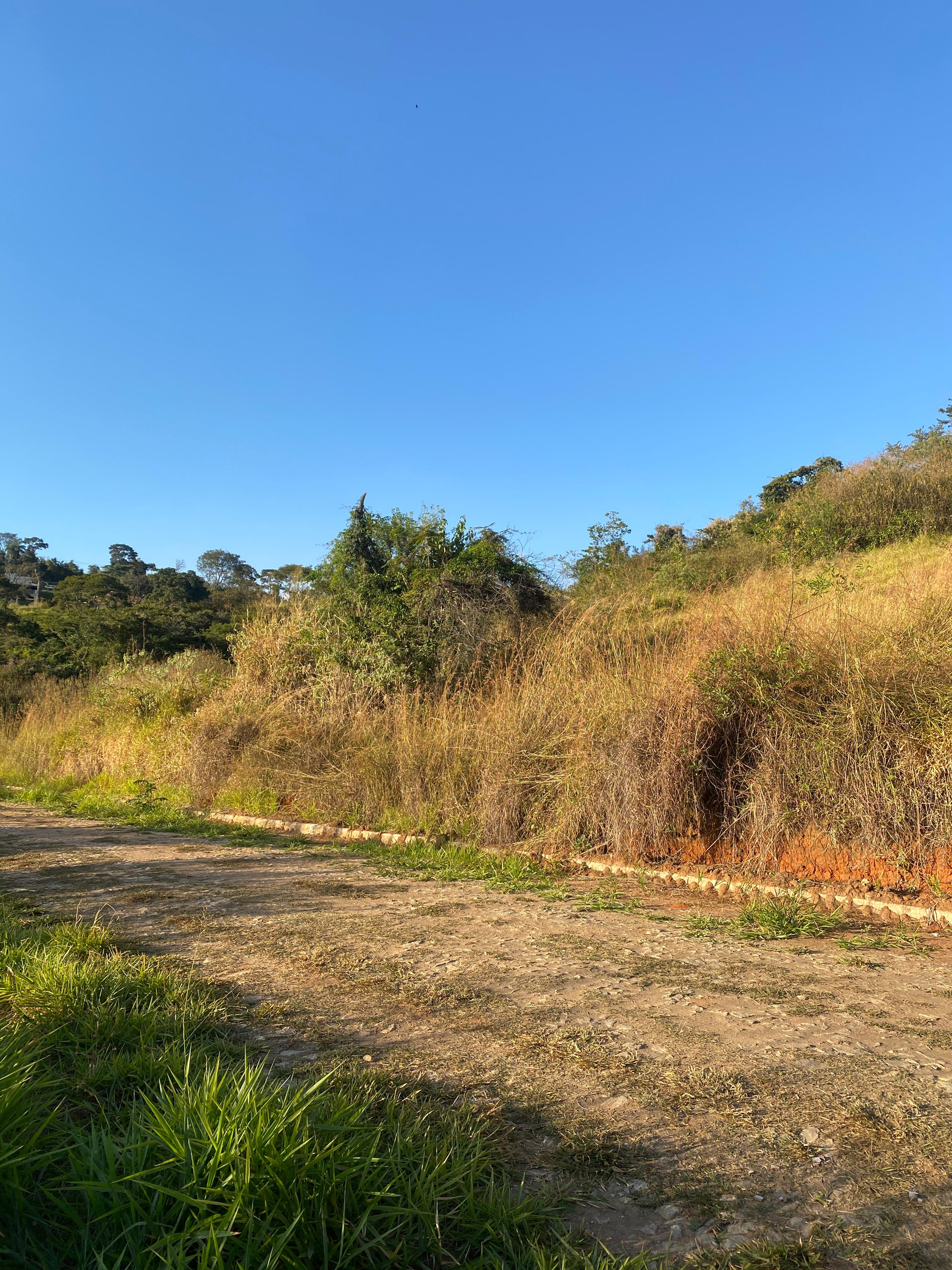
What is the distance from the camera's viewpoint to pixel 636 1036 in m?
3.10

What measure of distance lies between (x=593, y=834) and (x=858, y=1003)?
3.67m

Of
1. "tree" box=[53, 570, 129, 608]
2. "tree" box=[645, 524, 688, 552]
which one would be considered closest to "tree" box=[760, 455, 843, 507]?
"tree" box=[645, 524, 688, 552]

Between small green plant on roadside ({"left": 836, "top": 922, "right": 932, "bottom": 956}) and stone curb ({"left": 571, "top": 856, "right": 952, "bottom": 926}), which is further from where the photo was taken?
stone curb ({"left": 571, "top": 856, "right": 952, "bottom": 926})

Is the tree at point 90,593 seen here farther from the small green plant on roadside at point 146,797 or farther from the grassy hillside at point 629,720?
the small green plant on roadside at point 146,797

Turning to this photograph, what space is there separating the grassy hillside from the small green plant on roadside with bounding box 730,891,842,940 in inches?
36.8

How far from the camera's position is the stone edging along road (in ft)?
16.6

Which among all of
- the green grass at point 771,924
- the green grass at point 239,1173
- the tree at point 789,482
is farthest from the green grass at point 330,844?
the tree at point 789,482

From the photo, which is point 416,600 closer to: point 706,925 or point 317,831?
point 317,831

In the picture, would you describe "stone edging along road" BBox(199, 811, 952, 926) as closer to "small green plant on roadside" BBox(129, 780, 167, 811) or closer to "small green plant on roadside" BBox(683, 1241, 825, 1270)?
"small green plant on roadside" BBox(683, 1241, 825, 1270)

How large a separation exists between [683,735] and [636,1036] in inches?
157

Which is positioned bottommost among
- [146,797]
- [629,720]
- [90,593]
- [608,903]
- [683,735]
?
[146,797]

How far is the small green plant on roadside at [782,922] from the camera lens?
15.6 feet

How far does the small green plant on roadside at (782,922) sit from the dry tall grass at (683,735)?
932mm

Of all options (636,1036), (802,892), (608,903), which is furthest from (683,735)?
(636,1036)
